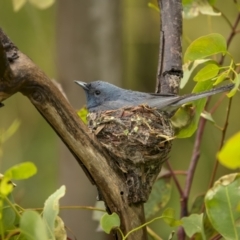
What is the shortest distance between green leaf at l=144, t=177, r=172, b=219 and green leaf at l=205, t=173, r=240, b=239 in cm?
89

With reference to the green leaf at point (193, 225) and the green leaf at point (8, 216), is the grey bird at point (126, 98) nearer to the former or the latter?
the green leaf at point (193, 225)

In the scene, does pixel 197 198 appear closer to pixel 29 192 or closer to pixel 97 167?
pixel 97 167

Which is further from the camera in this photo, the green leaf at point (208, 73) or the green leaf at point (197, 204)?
the green leaf at point (197, 204)

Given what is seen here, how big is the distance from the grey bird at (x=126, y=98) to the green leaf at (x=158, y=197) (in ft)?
1.02

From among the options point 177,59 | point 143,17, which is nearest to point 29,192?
point 143,17

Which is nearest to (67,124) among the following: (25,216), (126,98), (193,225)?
(193,225)

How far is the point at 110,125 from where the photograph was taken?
2.29 meters

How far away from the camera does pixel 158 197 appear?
7.33 ft

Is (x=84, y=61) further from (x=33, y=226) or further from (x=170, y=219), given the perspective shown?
(x=33, y=226)

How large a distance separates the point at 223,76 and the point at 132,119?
3.26 feet

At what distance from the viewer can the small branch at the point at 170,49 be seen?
2049 millimetres

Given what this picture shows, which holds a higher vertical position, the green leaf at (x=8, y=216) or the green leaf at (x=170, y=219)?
the green leaf at (x=8, y=216)

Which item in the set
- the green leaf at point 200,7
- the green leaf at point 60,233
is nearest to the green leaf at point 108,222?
the green leaf at point 60,233

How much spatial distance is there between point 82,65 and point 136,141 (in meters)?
1.44
